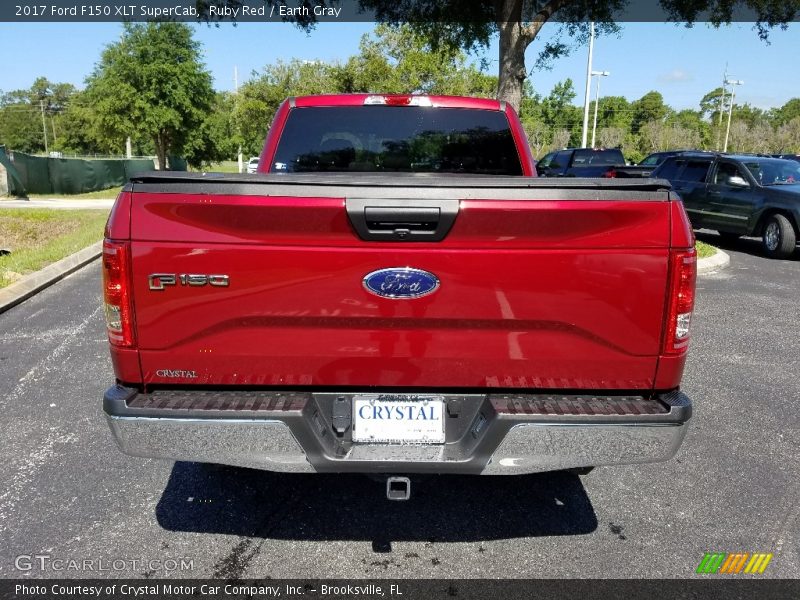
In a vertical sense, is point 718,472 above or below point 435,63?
below

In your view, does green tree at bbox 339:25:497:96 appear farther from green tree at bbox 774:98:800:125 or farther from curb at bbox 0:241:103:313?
green tree at bbox 774:98:800:125

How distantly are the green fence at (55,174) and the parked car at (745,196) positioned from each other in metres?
16.6

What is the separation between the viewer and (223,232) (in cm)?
242

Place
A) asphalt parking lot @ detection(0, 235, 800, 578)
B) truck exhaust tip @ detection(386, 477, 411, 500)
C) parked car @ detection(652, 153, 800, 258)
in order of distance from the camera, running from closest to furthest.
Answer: truck exhaust tip @ detection(386, 477, 411, 500)
asphalt parking lot @ detection(0, 235, 800, 578)
parked car @ detection(652, 153, 800, 258)

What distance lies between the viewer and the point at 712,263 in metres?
10.6

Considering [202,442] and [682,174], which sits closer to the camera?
[202,442]

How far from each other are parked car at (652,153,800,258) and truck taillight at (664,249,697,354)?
10561mm

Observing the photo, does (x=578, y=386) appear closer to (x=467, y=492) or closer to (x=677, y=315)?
(x=677, y=315)

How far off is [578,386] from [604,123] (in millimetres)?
113202

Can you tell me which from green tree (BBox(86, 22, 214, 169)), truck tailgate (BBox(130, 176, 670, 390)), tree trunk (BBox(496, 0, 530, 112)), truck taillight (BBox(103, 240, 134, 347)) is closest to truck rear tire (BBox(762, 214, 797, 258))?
tree trunk (BBox(496, 0, 530, 112))

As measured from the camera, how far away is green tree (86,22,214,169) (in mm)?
31359

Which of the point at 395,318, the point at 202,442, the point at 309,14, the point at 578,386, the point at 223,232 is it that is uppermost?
the point at 309,14

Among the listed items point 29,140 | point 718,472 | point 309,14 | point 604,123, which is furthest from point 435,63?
point 29,140

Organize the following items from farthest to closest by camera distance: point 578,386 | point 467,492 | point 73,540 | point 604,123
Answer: point 604,123, point 467,492, point 73,540, point 578,386
